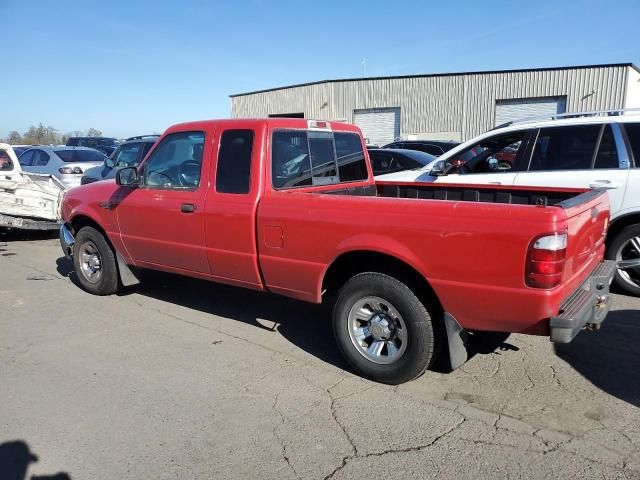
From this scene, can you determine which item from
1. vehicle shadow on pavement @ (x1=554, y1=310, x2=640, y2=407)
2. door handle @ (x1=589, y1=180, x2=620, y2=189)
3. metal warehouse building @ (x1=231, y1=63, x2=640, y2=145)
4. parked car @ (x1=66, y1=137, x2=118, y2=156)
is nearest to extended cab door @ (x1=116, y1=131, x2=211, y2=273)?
vehicle shadow on pavement @ (x1=554, y1=310, x2=640, y2=407)

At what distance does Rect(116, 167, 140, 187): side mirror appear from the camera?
5.21 m

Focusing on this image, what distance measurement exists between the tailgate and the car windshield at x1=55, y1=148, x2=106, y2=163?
13.5 m

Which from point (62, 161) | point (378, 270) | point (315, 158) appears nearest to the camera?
point (378, 270)

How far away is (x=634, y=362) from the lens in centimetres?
414

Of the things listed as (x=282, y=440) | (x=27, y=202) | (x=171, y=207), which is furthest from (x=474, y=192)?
(x=27, y=202)

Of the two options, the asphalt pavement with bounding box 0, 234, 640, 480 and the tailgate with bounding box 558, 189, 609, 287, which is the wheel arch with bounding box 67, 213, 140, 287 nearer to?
the asphalt pavement with bounding box 0, 234, 640, 480

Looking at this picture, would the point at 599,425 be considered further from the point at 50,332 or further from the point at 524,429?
the point at 50,332

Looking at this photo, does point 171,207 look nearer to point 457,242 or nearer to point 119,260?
point 119,260

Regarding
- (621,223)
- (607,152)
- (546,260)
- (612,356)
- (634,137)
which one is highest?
(634,137)

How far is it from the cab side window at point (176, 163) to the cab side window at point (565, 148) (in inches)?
153

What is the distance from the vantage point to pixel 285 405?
3.55 m

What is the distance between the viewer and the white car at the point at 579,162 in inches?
221

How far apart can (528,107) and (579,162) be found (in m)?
26.7

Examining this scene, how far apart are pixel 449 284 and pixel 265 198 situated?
1.63 meters
